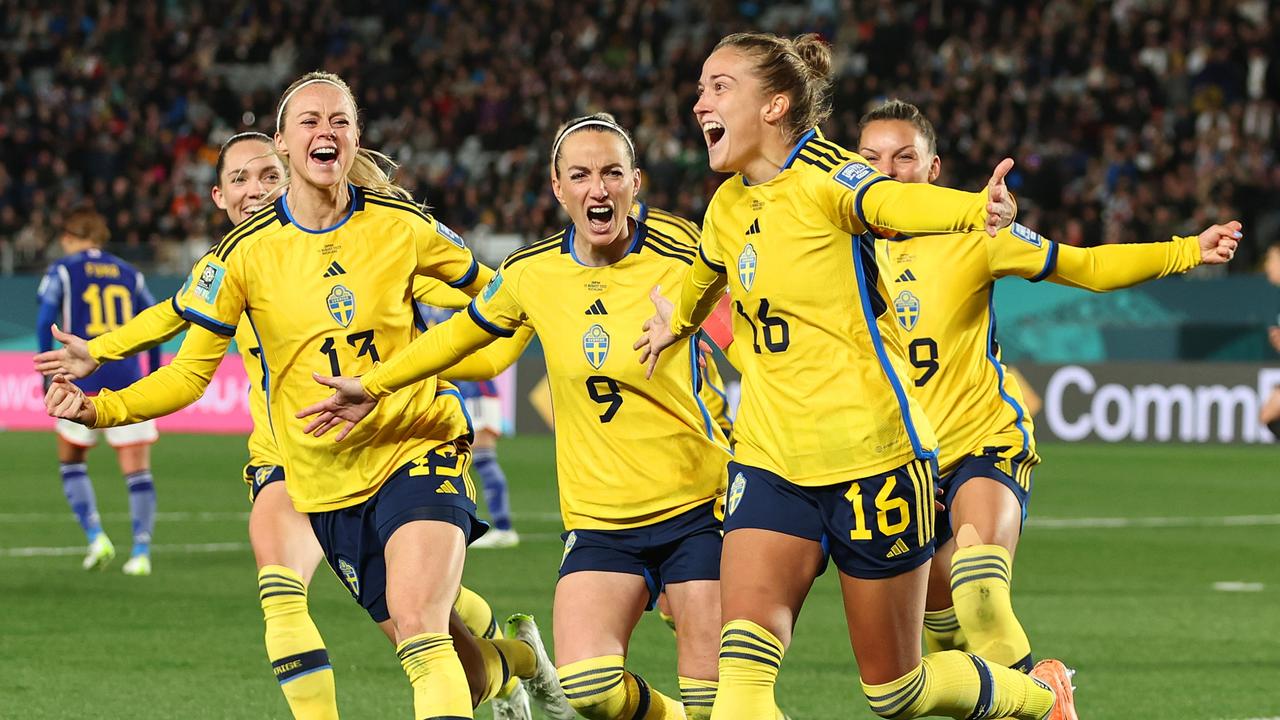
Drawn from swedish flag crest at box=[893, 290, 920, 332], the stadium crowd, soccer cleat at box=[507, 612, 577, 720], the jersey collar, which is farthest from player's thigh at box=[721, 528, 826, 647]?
the stadium crowd

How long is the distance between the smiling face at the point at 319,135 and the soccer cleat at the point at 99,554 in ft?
21.1

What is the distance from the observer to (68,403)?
5.90 m

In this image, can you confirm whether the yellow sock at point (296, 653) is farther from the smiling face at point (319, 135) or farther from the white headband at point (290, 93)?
the white headband at point (290, 93)

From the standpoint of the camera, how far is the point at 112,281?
41.4ft

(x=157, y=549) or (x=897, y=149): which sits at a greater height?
(x=897, y=149)

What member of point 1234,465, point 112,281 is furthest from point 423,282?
point 1234,465

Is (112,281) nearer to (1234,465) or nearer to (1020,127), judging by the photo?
(1234,465)

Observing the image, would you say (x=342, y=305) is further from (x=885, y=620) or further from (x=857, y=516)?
(x=885, y=620)

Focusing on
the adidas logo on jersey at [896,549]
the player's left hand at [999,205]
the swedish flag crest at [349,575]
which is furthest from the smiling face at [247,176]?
the player's left hand at [999,205]

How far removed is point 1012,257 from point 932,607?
1597mm

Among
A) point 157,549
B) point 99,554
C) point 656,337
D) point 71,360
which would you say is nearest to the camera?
point 656,337

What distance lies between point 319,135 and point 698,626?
6.41 feet

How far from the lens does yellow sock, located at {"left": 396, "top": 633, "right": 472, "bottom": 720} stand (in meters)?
5.52

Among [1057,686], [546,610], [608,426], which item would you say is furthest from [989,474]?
[546,610]
